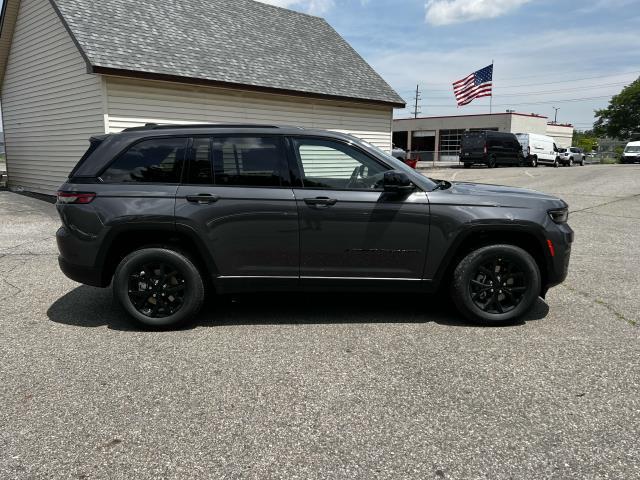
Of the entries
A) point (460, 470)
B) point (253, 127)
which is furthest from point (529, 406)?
point (253, 127)

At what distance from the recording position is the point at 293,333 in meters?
4.32

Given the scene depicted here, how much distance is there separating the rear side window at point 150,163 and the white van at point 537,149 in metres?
34.3

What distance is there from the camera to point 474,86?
101ft

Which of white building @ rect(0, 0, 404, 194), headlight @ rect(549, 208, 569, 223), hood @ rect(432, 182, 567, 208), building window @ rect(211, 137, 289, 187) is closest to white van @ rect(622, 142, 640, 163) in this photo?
white building @ rect(0, 0, 404, 194)

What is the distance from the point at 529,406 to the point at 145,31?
1295 cm

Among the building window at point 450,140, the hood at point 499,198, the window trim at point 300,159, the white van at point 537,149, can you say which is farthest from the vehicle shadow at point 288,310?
the building window at point 450,140

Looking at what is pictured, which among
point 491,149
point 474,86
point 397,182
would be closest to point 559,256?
point 397,182

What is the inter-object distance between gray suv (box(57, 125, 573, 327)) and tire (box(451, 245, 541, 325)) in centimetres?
1

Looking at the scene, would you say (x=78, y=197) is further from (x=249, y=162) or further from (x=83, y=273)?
(x=249, y=162)

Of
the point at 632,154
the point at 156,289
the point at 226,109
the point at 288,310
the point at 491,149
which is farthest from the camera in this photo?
the point at 632,154

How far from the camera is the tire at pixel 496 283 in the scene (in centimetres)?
435

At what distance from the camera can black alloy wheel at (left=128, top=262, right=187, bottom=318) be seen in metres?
4.34

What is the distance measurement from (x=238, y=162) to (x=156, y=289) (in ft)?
4.24

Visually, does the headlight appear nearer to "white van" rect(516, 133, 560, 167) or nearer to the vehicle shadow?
the vehicle shadow
